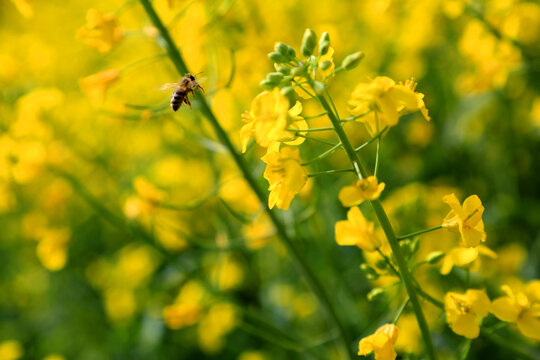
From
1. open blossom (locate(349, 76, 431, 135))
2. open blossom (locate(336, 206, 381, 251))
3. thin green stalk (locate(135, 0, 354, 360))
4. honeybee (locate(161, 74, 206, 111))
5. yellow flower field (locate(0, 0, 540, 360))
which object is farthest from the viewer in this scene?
thin green stalk (locate(135, 0, 354, 360))

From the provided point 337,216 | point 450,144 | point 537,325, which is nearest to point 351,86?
point 450,144

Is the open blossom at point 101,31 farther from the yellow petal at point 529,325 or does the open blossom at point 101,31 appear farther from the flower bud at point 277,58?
the yellow petal at point 529,325

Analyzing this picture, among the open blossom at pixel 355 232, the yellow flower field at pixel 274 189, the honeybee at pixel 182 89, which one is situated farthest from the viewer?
the honeybee at pixel 182 89

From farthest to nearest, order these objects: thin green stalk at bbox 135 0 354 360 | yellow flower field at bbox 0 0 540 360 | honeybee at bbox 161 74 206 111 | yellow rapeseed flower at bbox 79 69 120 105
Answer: yellow rapeseed flower at bbox 79 69 120 105 < thin green stalk at bbox 135 0 354 360 < honeybee at bbox 161 74 206 111 < yellow flower field at bbox 0 0 540 360

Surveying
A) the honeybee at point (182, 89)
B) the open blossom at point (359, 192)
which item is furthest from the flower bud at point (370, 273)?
the honeybee at point (182, 89)

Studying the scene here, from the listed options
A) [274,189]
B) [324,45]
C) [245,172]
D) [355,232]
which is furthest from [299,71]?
[245,172]

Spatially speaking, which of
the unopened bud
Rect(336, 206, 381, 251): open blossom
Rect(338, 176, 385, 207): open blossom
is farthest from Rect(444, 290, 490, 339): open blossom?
the unopened bud

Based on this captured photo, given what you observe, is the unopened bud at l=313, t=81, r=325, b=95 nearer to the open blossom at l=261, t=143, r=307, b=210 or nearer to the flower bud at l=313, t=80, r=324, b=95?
the flower bud at l=313, t=80, r=324, b=95
